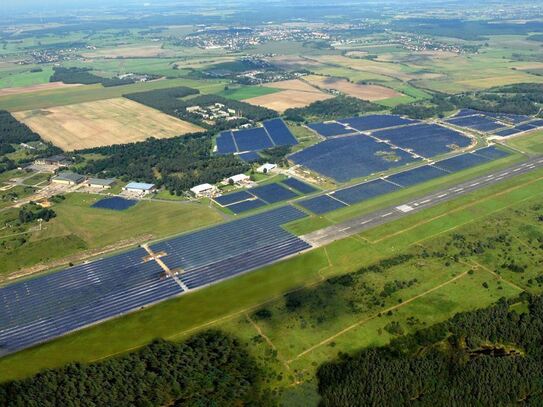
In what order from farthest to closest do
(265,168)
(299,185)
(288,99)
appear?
1. (288,99)
2. (265,168)
3. (299,185)

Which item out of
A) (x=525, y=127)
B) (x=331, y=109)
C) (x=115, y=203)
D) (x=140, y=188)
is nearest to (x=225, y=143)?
(x=140, y=188)

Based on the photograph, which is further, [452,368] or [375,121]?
[375,121]

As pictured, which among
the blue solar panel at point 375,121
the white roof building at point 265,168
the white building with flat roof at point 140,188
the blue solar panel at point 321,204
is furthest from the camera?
the blue solar panel at point 375,121

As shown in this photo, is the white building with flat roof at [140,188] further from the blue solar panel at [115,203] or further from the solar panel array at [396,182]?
the solar panel array at [396,182]

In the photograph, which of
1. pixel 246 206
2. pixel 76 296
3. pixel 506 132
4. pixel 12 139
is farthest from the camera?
pixel 506 132

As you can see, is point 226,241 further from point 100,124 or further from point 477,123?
point 477,123

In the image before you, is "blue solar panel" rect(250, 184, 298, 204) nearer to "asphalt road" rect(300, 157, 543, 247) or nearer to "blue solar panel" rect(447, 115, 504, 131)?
"asphalt road" rect(300, 157, 543, 247)

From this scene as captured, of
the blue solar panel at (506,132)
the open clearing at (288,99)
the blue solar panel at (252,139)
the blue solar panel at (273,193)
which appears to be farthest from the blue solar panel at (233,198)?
the blue solar panel at (506,132)
